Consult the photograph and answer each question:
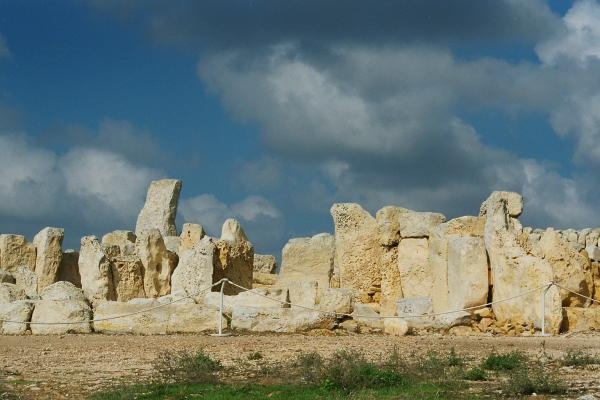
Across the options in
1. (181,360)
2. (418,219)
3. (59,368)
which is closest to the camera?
(181,360)

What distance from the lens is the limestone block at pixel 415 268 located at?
19.8 metres

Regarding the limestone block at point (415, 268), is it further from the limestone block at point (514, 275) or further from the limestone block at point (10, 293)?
the limestone block at point (10, 293)

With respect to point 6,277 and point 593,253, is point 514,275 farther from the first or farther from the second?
point 6,277

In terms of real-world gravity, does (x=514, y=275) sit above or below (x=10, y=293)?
above

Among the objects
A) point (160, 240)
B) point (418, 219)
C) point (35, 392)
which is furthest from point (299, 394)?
point (160, 240)

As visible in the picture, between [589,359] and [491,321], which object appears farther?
[491,321]

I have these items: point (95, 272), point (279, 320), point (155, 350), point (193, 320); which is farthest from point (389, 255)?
point (155, 350)

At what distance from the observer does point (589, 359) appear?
11867 millimetres

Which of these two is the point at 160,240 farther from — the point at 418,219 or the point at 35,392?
the point at 35,392

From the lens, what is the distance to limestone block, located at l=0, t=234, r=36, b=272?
23156mm

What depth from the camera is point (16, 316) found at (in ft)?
59.1

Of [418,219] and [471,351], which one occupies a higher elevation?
[418,219]

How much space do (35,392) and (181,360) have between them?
174 centimetres

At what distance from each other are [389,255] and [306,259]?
11.1 feet
